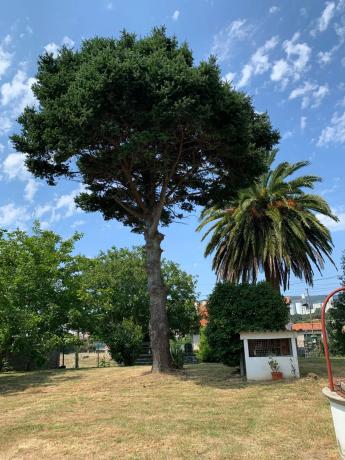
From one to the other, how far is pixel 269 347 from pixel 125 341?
41.9 feet

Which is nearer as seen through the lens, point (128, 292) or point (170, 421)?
point (170, 421)

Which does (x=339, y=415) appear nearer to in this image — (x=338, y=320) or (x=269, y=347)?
(x=269, y=347)

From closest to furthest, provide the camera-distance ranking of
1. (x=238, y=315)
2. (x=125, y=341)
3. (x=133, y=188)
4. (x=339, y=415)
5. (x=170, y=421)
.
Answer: (x=339, y=415)
(x=170, y=421)
(x=238, y=315)
(x=133, y=188)
(x=125, y=341)

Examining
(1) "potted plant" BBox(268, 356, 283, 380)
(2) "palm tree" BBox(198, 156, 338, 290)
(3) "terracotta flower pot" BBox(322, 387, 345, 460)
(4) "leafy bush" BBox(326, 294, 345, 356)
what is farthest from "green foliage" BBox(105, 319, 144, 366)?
(3) "terracotta flower pot" BBox(322, 387, 345, 460)

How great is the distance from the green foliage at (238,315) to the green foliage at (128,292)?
12.0 m

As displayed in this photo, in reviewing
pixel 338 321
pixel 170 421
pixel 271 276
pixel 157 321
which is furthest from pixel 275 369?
pixel 338 321

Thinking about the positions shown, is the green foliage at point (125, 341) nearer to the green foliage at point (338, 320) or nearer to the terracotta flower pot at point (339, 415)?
the green foliage at point (338, 320)

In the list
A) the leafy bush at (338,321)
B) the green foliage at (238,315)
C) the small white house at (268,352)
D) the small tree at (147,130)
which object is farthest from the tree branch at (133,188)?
the leafy bush at (338,321)

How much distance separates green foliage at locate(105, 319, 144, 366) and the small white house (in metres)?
12.2

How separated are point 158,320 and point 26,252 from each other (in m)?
11.9

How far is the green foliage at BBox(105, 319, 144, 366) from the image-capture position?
82.4ft

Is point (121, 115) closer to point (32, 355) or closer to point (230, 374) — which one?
point (230, 374)

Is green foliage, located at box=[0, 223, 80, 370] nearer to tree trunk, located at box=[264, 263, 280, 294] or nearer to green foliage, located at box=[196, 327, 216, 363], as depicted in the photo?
green foliage, located at box=[196, 327, 216, 363]

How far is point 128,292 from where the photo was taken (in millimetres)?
28625
